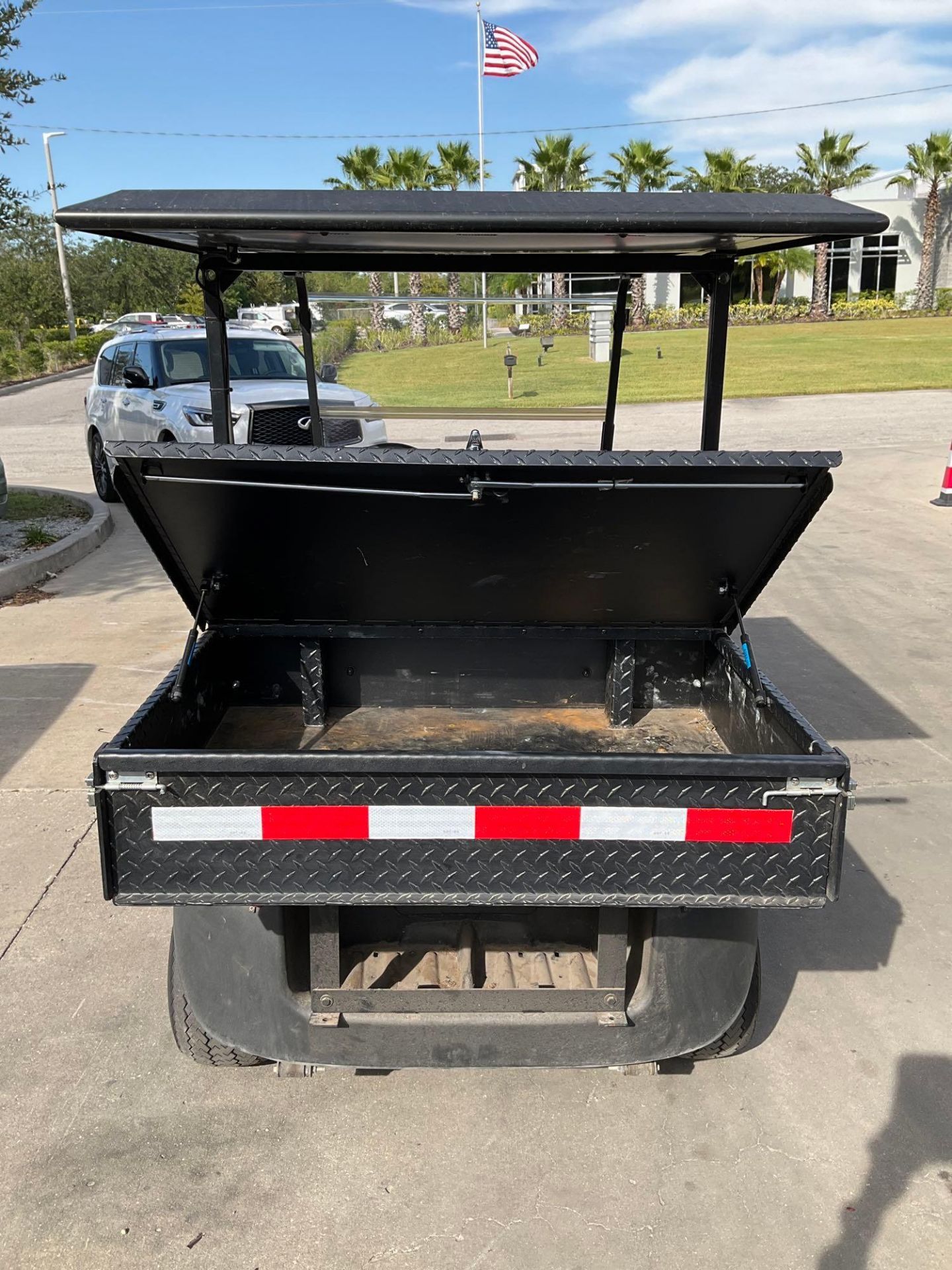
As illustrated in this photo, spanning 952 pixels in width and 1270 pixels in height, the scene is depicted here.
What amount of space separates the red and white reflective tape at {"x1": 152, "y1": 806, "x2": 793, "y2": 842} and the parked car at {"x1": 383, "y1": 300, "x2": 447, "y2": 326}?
2.55 m

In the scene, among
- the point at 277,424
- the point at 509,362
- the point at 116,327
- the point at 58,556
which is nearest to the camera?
the point at 509,362

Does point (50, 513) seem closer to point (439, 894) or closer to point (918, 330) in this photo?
point (439, 894)

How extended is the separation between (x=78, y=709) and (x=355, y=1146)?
3514mm

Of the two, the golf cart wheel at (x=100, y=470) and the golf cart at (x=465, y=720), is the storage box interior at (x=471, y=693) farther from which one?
the golf cart wheel at (x=100, y=470)

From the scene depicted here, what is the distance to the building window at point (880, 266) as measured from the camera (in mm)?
48250

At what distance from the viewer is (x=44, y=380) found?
31469 mm

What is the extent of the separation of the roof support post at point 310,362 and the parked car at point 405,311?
336 millimetres

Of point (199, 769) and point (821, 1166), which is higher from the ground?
point (199, 769)

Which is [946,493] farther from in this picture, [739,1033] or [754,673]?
[739,1033]

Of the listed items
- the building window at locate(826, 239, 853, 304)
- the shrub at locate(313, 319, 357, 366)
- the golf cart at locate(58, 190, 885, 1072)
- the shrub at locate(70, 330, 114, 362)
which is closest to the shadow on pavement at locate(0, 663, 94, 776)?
the golf cart at locate(58, 190, 885, 1072)

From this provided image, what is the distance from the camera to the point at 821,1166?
8.25 ft

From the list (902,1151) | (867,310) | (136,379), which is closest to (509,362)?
(902,1151)

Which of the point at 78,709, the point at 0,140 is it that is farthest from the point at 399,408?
the point at 0,140

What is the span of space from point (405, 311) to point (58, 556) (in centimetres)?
550
